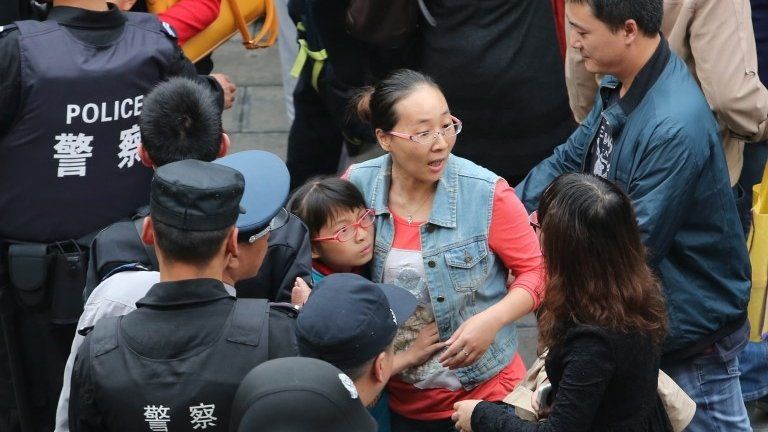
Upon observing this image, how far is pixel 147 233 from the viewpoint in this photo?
2947 millimetres

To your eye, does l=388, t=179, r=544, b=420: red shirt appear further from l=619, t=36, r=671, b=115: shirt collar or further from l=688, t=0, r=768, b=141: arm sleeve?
l=688, t=0, r=768, b=141: arm sleeve

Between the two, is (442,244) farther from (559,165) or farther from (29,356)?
(29,356)

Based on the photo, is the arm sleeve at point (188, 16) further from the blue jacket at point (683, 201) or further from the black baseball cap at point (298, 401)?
the black baseball cap at point (298, 401)

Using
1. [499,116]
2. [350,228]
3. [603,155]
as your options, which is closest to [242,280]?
[350,228]

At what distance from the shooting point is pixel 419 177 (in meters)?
3.30

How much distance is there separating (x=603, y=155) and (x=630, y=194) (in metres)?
0.25

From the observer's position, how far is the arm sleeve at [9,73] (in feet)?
11.4

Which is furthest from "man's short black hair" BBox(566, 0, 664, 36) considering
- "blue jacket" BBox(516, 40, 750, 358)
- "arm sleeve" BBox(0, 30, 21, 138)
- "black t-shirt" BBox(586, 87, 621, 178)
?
"arm sleeve" BBox(0, 30, 21, 138)

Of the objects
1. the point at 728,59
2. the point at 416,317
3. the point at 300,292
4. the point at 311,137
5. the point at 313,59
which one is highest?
the point at 728,59

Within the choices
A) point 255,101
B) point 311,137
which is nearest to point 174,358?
point 311,137

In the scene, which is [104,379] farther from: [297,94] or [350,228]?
[297,94]

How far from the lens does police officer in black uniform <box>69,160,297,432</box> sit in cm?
246

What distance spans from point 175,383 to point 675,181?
1486 mm

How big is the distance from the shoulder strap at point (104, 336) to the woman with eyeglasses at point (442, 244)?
0.97 meters
